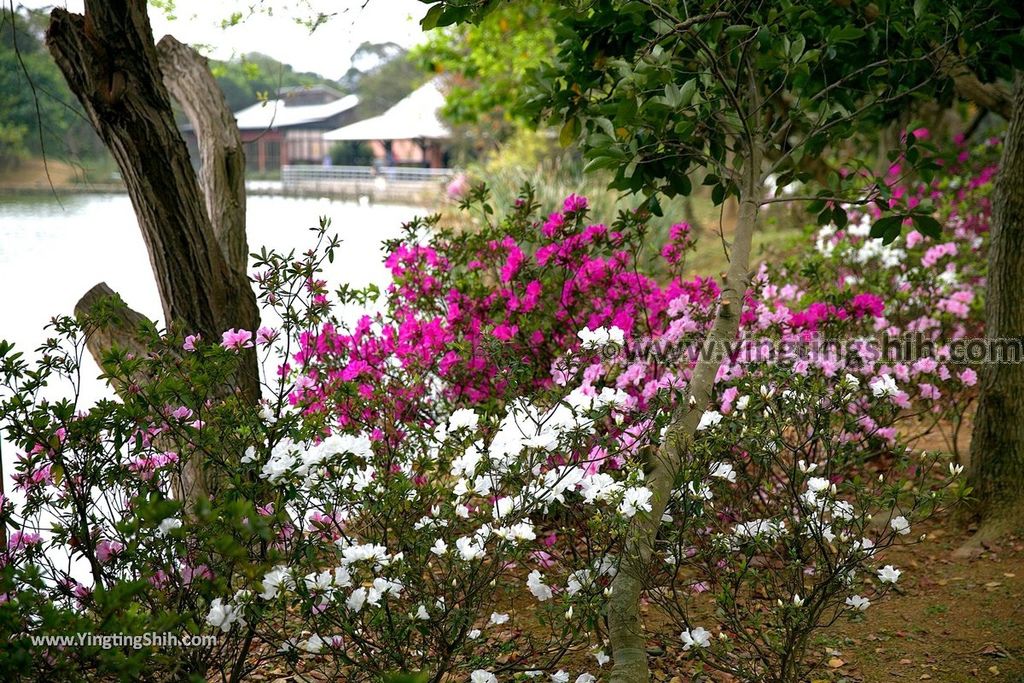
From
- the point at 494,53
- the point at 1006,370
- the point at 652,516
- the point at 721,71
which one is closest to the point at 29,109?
the point at 721,71

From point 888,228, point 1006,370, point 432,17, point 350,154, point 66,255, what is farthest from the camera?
point 350,154

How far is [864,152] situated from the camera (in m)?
9.88

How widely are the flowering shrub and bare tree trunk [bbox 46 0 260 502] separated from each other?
308 mm

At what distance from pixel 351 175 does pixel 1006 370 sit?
1242cm

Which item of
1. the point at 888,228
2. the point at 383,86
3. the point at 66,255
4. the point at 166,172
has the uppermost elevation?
the point at 383,86

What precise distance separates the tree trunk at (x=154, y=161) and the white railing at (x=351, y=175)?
28.7ft

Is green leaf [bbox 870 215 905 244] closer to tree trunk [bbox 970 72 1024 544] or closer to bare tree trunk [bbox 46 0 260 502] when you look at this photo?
tree trunk [bbox 970 72 1024 544]

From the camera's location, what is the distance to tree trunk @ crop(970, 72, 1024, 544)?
2.78 m

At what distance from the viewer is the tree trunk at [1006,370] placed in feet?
9.11

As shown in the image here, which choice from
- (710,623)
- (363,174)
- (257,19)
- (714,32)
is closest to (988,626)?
(710,623)

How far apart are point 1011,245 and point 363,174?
493 inches

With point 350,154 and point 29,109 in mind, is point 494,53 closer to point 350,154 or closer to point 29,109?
point 29,109

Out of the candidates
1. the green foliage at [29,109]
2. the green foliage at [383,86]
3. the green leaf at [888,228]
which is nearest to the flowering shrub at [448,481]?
the green leaf at [888,228]

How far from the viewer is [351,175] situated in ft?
46.6
